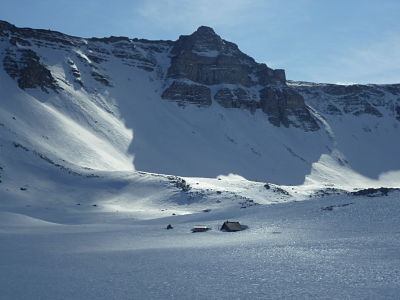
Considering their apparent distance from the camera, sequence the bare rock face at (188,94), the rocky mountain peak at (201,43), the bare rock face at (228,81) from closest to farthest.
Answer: the bare rock face at (188,94) < the bare rock face at (228,81) < the rocky mountain peak at (201,43)

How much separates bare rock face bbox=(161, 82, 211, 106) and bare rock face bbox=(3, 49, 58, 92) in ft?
112

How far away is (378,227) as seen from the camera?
25312mm

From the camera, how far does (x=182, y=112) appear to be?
115250mm

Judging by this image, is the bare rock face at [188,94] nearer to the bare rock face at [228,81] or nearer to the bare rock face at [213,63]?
the bare rock face at [228,81]

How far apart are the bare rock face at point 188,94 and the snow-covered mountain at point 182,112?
0.35 metres

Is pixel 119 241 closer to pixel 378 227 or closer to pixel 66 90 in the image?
pixel 378 227

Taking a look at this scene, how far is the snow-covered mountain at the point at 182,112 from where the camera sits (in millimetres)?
82062

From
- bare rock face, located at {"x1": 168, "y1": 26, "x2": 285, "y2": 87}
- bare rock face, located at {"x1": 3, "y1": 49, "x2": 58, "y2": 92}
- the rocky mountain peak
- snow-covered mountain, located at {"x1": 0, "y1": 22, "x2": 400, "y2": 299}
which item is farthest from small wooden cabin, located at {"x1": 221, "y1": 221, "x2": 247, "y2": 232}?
the rocky mountain peak

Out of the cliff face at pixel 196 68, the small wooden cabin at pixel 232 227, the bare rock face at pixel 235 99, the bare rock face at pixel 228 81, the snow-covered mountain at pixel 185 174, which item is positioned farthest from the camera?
the bare rock face at pixel 228 81

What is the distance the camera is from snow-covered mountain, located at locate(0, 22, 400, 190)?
8206 centimetres

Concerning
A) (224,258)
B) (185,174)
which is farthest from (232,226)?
(185,174)

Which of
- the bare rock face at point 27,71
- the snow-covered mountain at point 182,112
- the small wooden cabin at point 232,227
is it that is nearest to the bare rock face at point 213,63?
the snow-covered mountain at point 182,112

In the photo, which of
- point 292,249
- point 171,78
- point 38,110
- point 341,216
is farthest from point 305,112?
point 292,249

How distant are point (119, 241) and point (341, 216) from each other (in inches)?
574
